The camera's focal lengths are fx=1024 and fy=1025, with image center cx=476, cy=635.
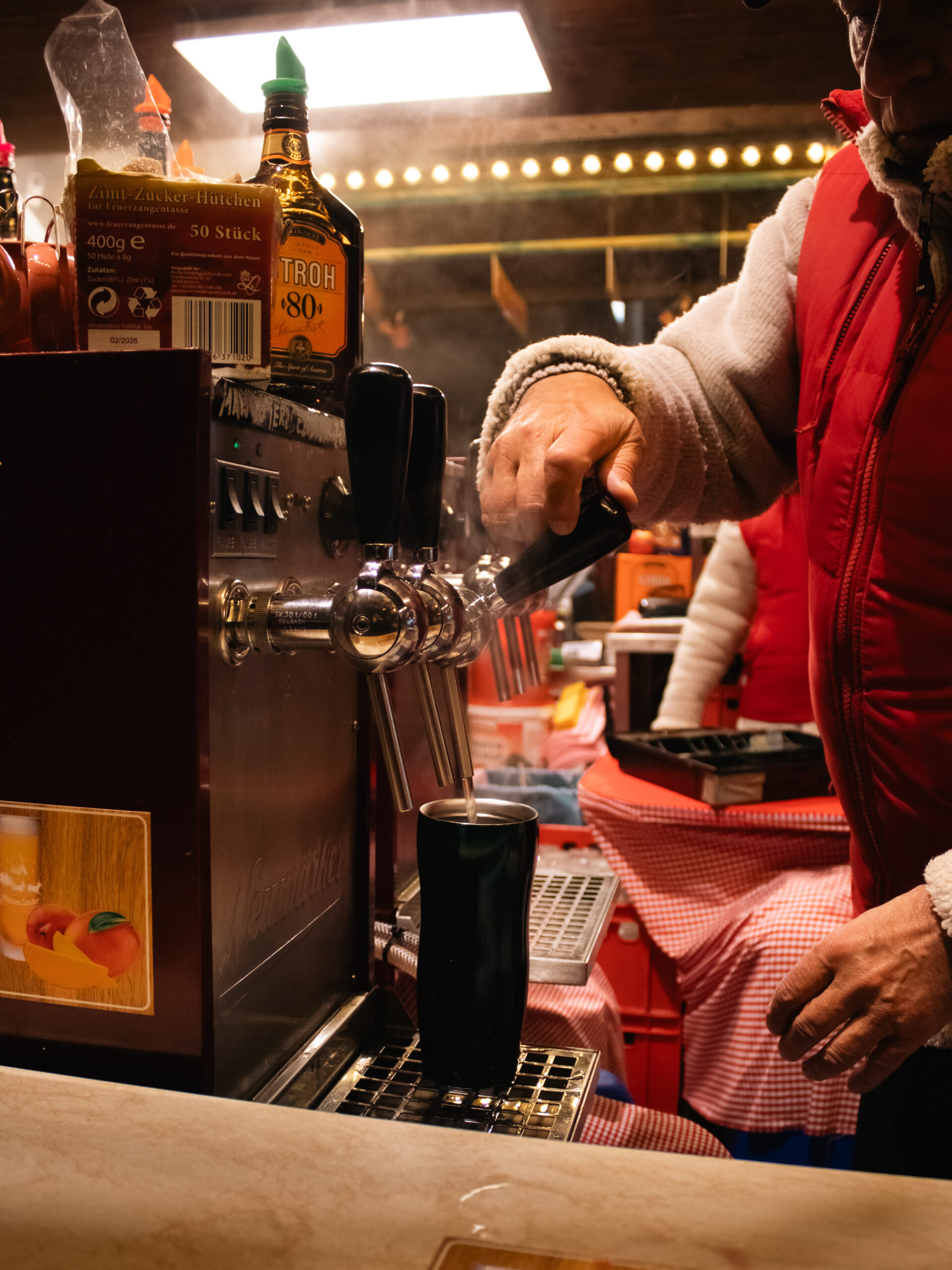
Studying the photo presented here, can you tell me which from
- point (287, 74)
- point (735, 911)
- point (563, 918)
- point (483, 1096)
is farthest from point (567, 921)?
point (735, 911)

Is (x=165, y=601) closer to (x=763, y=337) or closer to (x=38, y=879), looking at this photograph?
(x=38, y=879)

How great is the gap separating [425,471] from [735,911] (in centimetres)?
131

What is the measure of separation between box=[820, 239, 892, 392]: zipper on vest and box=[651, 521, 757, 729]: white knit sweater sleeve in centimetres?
169

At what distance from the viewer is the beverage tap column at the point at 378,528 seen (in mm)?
599

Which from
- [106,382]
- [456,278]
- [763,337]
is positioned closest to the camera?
[106,382]

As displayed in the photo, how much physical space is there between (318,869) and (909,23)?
776 mm


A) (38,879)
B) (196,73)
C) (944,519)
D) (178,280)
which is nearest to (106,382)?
(178,280)

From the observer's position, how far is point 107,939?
63 cm

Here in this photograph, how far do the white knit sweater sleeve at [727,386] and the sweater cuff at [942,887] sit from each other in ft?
1.38

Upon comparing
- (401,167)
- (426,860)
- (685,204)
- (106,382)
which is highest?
(401,167)

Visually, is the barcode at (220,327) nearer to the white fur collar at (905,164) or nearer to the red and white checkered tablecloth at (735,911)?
the white fur collar at (905,164)

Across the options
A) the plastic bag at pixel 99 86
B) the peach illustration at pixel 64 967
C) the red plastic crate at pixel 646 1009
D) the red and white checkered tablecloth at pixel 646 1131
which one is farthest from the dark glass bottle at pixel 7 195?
the red plastic crate at pixel 646 1009

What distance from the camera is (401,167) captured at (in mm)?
1798

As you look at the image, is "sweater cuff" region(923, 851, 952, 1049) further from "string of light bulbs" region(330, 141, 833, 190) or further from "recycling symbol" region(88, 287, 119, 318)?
"string of light bulbs" region(330, 141, 833, 190)
